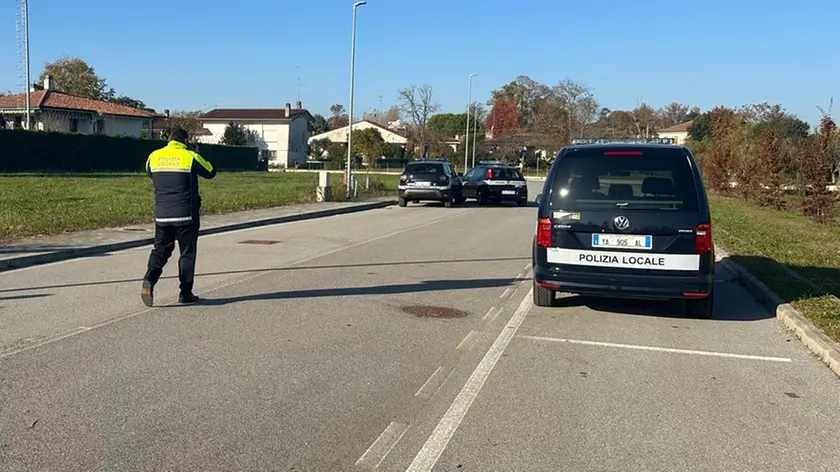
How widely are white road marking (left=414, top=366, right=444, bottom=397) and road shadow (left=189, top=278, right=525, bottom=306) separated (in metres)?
3.12

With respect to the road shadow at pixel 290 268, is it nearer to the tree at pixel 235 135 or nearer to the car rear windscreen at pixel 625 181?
the car rear windscreen at pixel 625 181

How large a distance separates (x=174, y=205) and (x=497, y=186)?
2080 cm

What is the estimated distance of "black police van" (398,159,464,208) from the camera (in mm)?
25578

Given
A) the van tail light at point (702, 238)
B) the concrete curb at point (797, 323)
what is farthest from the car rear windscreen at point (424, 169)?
the van tail light at point (702, 238)

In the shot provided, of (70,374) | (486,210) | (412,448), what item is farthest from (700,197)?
(486,210)

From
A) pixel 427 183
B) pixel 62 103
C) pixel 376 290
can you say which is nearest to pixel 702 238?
pixel 376 290

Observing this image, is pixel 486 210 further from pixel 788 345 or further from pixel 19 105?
pixel 19 105

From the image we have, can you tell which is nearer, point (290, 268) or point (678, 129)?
point (290, 268)

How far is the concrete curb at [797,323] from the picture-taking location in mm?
6312

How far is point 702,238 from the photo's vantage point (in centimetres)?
731

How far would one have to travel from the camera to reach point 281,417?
458 centimetres

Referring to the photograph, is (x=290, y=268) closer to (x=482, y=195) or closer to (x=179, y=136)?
(x=179, y=136)

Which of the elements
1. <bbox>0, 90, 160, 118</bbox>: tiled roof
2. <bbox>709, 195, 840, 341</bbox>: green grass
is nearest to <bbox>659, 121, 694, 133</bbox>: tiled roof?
<bbox>0, 90, 160, 118</bbox>: tiled roof

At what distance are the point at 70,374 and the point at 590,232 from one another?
498cm
